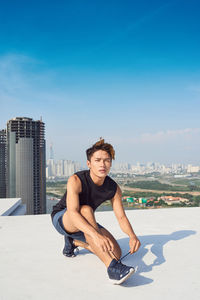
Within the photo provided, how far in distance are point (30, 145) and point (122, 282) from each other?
3154 cm

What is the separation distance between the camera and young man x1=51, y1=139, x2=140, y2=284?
140cm

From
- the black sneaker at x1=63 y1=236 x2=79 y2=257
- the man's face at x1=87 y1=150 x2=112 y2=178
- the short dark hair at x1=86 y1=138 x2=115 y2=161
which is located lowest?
the black sneaker at x1=63 y1=236 x2=79 y2=257

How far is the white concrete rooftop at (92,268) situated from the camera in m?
1.37

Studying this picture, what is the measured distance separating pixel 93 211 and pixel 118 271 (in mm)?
440

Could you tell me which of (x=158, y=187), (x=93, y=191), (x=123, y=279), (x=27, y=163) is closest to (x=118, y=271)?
(x=123, y=279)

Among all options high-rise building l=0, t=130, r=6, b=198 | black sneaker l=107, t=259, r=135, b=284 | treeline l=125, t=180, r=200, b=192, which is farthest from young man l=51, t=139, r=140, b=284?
high-rise building l=0, t=130, r=6, b=198

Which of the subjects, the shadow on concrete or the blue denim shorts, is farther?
the blue denim shorts

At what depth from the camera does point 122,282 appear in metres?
1.41

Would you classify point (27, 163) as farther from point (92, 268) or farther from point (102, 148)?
point (102, 148)

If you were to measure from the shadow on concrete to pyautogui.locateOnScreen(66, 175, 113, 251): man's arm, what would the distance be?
29 cm

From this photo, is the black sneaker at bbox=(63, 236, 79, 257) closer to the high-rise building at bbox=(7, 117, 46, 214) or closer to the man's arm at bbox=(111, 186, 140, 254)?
the man's arm at bbox=(111, 186, 140, 254)

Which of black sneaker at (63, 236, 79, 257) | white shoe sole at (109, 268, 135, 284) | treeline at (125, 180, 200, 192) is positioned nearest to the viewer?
white shoe sole at (109, 268, 135, 284)

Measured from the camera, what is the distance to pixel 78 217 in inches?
58.5

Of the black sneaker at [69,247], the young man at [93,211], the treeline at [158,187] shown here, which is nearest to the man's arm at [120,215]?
the young man at [93,211]
